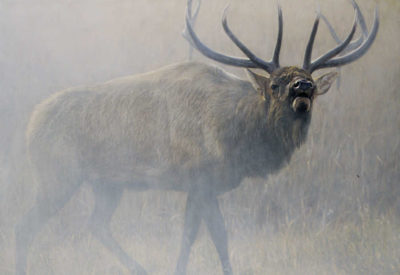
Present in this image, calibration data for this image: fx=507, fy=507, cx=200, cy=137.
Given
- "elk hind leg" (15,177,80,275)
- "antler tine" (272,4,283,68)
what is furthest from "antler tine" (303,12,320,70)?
"elk hind leg" (15,177,80,275)

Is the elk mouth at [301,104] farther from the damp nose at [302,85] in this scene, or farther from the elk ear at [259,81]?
the elk ear at [259,81]

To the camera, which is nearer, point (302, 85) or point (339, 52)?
point (302, 85)

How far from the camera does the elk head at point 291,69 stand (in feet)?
7.85

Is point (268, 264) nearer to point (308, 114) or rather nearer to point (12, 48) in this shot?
point (308, 114)

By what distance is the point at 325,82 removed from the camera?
2510 mm

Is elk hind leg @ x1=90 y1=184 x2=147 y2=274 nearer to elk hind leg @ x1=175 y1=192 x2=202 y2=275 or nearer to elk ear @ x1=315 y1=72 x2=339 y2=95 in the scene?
elk hind leg @ x1=175 y1=192 x2=202 y2=275

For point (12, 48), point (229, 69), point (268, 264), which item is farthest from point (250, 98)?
point (12, 48)

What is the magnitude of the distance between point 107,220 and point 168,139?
52 cm

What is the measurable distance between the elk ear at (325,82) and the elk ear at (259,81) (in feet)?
0.84

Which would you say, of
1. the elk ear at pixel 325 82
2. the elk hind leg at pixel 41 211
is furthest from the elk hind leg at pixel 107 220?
the elk ear at pixel 325 82

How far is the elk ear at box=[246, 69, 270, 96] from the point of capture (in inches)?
96.5

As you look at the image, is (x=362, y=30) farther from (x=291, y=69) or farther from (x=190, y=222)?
(x=190, y=222)

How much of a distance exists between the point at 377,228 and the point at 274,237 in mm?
608

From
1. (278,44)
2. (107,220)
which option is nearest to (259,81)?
(278,44)
